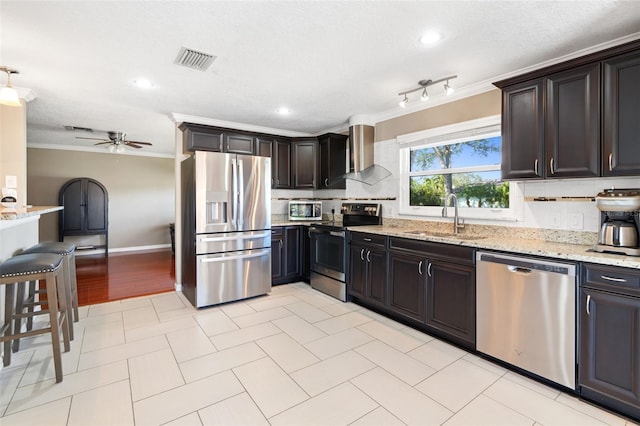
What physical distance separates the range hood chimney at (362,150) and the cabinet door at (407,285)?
1.43m

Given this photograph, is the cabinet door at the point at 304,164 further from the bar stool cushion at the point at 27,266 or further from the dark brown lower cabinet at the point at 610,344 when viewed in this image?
the dark brown lower cabinet at the point at 610,344

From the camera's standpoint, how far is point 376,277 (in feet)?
11.2

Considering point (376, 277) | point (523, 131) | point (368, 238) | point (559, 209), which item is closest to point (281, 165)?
point (368, 238)

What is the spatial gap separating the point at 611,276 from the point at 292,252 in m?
3.57

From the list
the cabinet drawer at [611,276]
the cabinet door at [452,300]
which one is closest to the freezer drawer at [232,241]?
the cabinet door at [452,300]

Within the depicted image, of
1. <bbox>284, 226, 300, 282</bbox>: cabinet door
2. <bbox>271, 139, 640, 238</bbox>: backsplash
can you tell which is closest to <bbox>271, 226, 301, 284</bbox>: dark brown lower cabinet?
<bbox>284, 226, 300, 282</bbox>: cabinet door

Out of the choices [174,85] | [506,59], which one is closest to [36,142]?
[174,85]

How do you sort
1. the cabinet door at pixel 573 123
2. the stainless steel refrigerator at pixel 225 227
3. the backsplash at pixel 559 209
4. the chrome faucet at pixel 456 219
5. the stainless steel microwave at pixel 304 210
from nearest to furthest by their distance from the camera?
the cabinet door at pixel 573 123, the backsplash at pixel 559 209, the chrome faucet at pixel 456 219, the stainless steel refrigerator at pixel 225 227, the stainless steel microwave at pixel 304 210

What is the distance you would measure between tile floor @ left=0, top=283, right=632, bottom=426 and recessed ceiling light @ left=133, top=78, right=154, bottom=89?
8.21 feet

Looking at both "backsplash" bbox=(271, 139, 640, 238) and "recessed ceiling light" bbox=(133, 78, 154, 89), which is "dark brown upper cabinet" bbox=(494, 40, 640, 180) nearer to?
"backsplash" bbox=(271, 139, 640, 238)

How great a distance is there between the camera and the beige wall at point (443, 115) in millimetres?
3006

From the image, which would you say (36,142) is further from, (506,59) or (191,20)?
(506,59)

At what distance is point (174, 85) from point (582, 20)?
3.46m

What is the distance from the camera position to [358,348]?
8.66 ft
